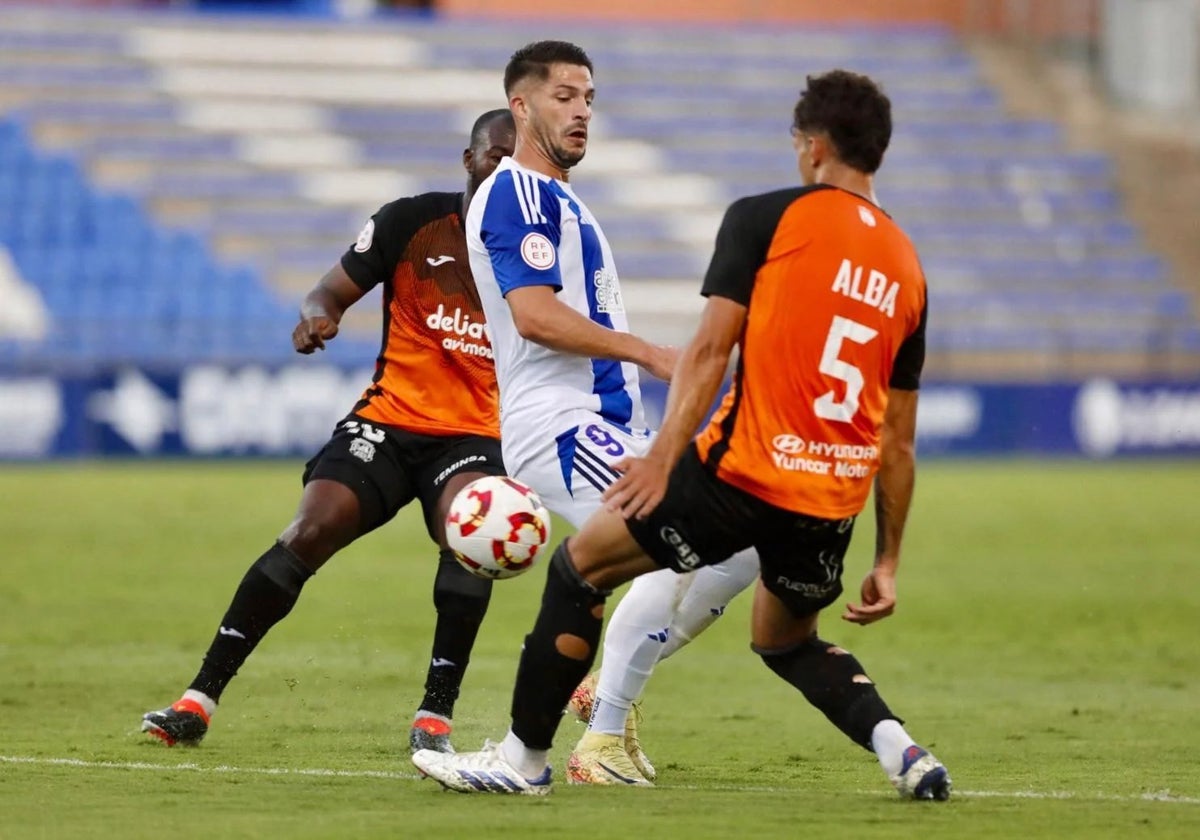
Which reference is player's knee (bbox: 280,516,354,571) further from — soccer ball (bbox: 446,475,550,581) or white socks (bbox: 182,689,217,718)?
soccer ball (bbox: 446,475,550,581)

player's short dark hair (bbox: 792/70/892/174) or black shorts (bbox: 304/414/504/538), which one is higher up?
player's short dark hair (bbox: 792/70/892/174)

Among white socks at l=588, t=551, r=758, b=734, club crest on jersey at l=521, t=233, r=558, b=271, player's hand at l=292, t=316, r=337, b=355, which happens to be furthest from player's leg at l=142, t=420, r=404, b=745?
club crest on jersey at l=521, t=233, r=558, b=271

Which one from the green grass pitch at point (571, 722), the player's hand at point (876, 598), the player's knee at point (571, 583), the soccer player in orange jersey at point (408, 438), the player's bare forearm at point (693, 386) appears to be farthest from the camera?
the soccer player in orange jersey at point (408, 438)

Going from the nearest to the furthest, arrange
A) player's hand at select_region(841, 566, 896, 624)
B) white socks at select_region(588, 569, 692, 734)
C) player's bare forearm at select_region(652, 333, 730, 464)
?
player's bare forearm at select_region(652, 333, 730, 464)
player's hand at select_region(841, 566, 896, 624)
white socks at select_region(588, 569, 692, 734)

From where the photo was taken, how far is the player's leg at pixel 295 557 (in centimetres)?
759

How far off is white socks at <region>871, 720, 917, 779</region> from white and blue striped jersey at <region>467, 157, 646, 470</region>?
137cm

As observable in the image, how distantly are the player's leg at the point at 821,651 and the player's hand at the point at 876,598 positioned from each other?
0.13 m

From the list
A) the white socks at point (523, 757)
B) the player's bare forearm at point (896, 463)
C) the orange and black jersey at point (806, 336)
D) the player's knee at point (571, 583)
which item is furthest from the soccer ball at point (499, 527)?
the player's bare forearm at point (896, 463)

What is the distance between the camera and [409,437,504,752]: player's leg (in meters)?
7.66

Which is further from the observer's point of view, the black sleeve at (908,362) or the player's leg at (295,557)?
the player's leg at (295,557)

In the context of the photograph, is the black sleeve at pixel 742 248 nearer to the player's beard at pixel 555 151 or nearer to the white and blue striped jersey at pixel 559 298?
the white and blue striped jersey at pixel 559 298

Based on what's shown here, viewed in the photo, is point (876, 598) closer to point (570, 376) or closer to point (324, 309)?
point (570, 376)

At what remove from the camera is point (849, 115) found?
5805mm

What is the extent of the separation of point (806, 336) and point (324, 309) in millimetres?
2579
